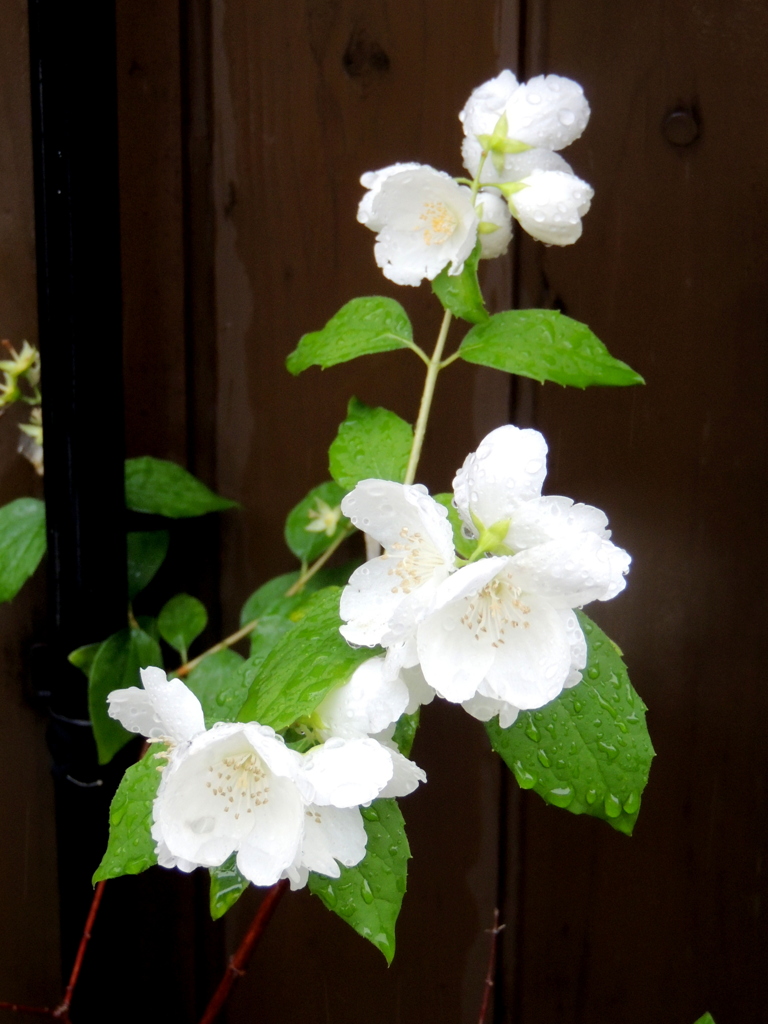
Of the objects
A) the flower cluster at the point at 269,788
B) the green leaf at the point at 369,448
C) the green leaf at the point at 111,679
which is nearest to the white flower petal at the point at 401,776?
the flower cluster at the point at 269,788

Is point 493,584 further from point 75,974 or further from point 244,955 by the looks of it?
point 75,974

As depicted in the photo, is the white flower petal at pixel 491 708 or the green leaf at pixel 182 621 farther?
the green leaf at pixel 182 621

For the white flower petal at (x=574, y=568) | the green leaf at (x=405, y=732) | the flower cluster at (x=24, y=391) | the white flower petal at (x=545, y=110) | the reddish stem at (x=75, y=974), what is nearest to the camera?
the white flower petal at (x=574, y=568)

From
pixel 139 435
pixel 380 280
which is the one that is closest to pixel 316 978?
pixel 139 435

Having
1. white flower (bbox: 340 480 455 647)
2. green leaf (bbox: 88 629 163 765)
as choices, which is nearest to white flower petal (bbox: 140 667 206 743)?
white flower (bbox: 340 480 455 647)

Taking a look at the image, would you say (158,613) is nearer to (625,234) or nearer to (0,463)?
(0,463)

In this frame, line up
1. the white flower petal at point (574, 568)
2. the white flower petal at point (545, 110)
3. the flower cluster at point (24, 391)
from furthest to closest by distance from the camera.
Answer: the flower cluster at point (24, 391) → the white flower petal at point (545, 110) → the white flower petal at point (574, 568)

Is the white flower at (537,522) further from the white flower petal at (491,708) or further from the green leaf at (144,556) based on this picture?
the green leaf at (144,556)

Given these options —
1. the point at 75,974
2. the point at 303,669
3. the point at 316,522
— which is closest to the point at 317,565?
the point at 316,522
